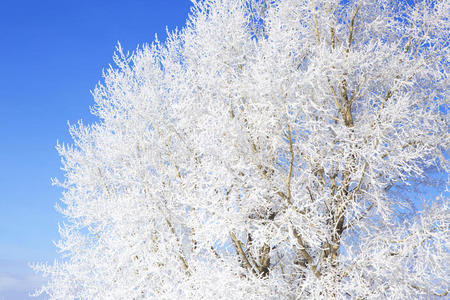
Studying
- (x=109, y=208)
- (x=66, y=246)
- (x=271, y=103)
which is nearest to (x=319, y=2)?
(x=271, y=103)

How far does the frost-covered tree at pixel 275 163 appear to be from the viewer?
Answer: 6129mm

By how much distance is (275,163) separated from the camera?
22.4 feet

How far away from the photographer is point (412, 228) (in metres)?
6.42

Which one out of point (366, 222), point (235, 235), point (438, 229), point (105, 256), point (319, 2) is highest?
point (319, 2)

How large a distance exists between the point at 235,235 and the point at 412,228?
120 inches

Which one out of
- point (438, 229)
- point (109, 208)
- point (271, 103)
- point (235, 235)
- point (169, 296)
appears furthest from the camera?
point (109, 208)

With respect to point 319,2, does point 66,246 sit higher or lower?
lower

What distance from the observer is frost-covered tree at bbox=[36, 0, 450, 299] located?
613 cm

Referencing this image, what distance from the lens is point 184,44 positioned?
9.62 m

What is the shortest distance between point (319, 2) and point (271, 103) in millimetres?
3177

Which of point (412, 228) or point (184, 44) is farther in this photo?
point (184, 44)

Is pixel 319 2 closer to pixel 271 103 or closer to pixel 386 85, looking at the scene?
pixel 386 85

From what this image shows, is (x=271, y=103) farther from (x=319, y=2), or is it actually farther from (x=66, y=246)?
(x=66, y=246)

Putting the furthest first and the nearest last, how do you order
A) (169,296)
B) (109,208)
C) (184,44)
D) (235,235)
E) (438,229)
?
(184,44) → (109,208) → (235,235) → (169,296) → (438,229)
